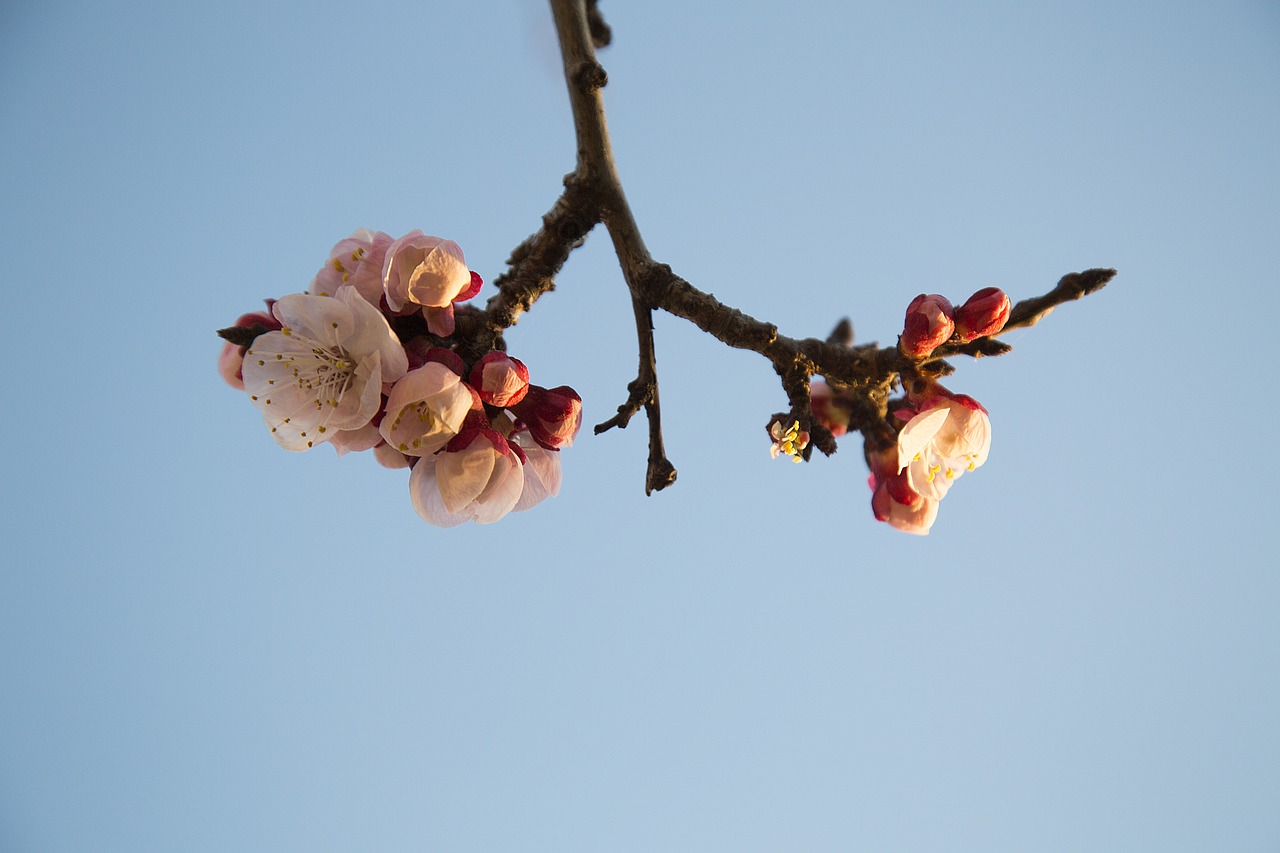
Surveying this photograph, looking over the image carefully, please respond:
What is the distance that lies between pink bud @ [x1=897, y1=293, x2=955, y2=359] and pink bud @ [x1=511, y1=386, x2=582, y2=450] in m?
0.64

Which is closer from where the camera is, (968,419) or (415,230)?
(415,230)

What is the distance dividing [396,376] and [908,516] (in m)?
1.12

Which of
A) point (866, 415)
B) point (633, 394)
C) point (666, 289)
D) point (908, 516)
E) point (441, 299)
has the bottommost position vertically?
point (441, 299)

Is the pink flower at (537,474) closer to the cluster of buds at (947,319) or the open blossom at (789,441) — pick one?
the open blossom at (789,441)

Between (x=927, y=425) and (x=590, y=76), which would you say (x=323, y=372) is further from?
(x=927, y=425)

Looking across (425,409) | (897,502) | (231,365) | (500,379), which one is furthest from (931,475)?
(231,365)

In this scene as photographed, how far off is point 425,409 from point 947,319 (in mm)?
966

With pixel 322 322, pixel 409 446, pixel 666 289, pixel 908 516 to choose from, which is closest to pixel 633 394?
pixel 666 289

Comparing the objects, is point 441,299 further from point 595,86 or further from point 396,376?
point 595,86

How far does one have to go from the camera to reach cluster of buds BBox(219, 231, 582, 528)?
135cm

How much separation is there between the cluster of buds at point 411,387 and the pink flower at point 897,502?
2.35ft

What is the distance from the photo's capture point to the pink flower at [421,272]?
1.38m

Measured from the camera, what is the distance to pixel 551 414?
1465mm

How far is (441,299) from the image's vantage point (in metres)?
1.41
